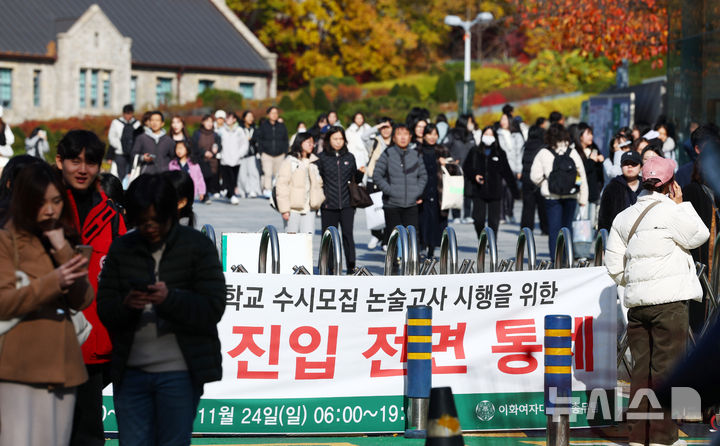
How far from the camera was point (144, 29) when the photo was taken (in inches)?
2489

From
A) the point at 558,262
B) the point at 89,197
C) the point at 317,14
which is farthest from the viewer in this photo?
the point at 317,14

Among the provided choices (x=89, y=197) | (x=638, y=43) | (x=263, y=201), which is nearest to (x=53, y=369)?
(x=89, y=197)

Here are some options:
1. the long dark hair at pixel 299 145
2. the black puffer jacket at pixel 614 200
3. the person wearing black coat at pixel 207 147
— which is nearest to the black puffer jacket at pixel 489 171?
the long dark hair at pixel 299 145

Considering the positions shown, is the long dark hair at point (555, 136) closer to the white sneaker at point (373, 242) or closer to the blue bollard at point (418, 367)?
the white sneaker at point (373, 242)

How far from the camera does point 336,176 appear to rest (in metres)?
14.1

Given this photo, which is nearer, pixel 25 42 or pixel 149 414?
pixel 149 414

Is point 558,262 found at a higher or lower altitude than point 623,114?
lower

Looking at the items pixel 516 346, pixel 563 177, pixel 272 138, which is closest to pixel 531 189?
pixel 563 177

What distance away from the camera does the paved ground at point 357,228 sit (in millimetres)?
17000

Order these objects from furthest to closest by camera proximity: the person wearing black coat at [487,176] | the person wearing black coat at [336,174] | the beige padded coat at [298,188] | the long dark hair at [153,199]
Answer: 1. the person wearing black coat at [487,176]
2. the person wearing black coat at [336,174]
3. the beige padded coat at [298,188]
4. the long dark hair at [153,199]

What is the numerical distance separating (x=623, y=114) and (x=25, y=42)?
37.2 m

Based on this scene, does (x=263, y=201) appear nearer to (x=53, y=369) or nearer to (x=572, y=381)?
(x=572, y=381)

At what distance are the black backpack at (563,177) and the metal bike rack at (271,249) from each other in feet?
18.0

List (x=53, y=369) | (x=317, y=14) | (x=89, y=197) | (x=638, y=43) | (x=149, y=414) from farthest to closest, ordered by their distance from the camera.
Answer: (x=317, y=14)
(x=638, y=43)
(x=89, y=197)
(x=149, y=414)
(x=53, y=369)
